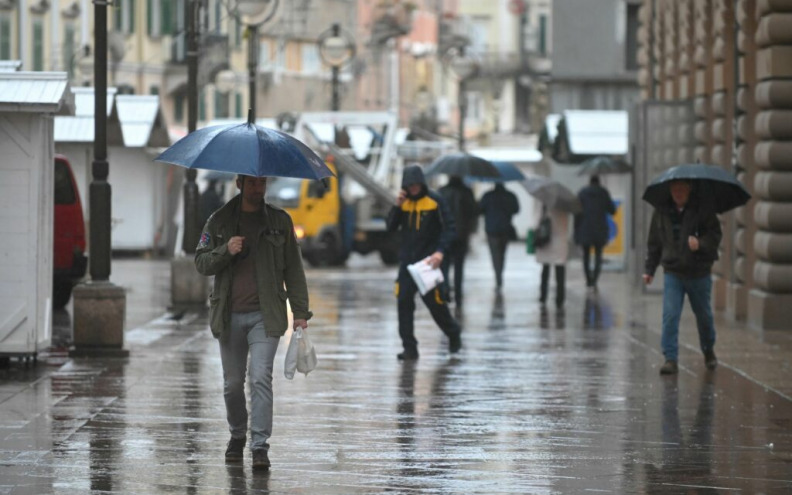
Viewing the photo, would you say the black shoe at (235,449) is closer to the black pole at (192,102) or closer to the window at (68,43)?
the black pole at (192,102)

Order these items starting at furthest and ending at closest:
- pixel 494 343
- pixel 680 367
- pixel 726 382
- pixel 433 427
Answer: pixel 494 343, pixel 680 367, pixel 726 382, pixel 433 427

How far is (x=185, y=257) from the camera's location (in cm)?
2434

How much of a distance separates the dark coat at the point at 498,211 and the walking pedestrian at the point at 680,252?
1118 centimetres

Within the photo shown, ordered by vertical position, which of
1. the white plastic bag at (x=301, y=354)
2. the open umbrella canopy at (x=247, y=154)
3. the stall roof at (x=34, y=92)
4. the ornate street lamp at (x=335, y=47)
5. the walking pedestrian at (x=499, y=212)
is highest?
the ornate street lamp at (x=335, y=47)

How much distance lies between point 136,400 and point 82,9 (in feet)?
154

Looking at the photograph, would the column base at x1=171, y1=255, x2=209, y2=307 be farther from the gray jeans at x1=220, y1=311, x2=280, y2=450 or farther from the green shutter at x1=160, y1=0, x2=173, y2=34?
the green shutter at x1=160, y1=0, x2=173, y2=34

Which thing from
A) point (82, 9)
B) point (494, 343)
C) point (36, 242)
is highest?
point (82, 9)

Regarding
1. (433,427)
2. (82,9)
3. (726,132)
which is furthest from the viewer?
(82,9)

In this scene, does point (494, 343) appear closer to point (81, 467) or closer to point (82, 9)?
point (81, 467)

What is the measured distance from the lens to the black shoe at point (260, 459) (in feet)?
34.9

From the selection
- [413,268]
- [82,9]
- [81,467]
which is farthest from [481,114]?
[81,467]

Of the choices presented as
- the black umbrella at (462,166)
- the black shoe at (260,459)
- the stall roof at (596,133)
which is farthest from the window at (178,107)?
the black shoe at (260,459)

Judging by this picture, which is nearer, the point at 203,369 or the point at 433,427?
the point at 433,427

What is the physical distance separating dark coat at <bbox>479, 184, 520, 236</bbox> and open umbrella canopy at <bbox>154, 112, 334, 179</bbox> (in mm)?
16668
